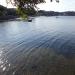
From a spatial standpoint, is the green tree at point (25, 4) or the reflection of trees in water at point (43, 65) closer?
the green tree at point (25, 4)

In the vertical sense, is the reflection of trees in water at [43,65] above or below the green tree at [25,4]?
below

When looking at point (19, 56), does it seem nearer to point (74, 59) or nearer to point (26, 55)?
point (26, 55)

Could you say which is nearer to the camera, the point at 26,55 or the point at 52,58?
the point at 52,58

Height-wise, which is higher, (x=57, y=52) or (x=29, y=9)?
(x=29, y=9)

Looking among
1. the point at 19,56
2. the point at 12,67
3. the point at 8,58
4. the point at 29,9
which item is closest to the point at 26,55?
the point at 19,56

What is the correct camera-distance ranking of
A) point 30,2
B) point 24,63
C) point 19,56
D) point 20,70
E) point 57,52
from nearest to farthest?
point 30,2
point 20,70
point 24,63
point 19,56
point 57,52

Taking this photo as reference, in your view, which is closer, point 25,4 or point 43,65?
point 25,4

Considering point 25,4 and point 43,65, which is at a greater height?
point 25,4

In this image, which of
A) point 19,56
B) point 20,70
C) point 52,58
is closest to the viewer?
point 20,70

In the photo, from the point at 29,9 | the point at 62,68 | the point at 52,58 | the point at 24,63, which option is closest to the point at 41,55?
the point at 52,58

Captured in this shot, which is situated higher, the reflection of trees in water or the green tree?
the green tree

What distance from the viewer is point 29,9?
1367cm

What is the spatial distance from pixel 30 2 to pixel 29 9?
80cm

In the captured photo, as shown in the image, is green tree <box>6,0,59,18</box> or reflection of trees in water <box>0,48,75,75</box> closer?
green tree <box>6,0,59,18</box>
